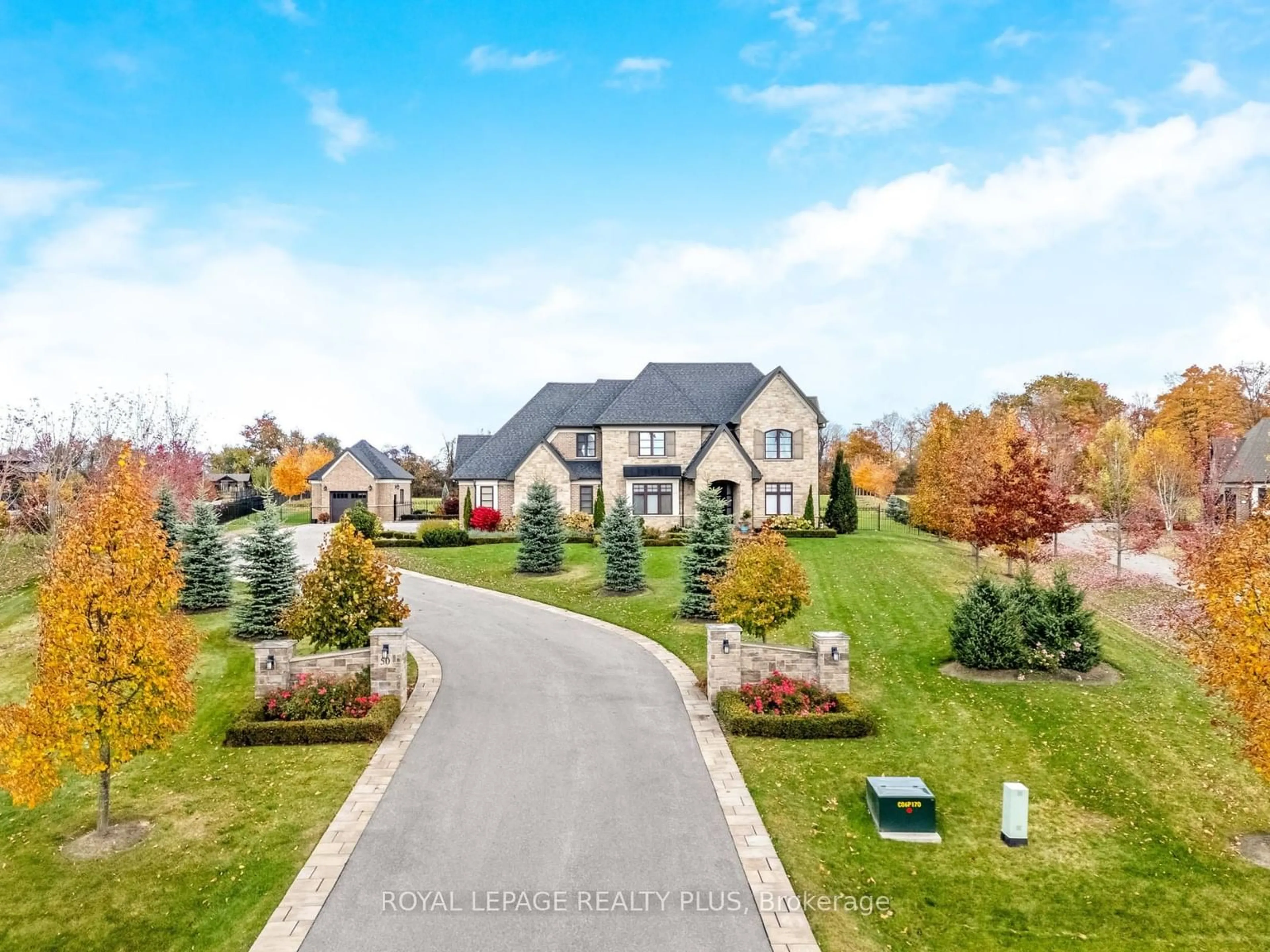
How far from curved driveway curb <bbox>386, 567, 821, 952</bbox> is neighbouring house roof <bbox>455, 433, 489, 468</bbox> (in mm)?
33332

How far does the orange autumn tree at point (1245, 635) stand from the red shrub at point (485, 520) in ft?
115

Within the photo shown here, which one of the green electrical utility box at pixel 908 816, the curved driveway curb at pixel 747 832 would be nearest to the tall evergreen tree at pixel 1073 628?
the curved driveway curb at pixel 747 832

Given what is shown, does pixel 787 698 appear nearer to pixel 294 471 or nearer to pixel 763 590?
pixel 763 590

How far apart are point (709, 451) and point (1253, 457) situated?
38412 mm

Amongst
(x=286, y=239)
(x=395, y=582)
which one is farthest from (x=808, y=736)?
(x=286, y=239)

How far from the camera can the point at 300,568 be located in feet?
74.7

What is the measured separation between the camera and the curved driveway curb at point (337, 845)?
299 inches

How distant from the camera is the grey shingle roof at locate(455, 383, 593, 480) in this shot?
4325cm

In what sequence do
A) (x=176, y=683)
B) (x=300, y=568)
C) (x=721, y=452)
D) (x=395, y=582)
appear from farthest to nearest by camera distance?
(x=721, y=452) → (x=300, y=568) → (x=395, y=582) → (x=176, y=683)

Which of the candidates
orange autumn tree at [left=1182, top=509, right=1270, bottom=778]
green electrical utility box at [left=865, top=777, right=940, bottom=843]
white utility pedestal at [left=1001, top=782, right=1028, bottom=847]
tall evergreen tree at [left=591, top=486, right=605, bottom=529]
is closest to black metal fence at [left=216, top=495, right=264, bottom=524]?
tall evergreen tree at [left=591, top=486, right=605, bottom=529]

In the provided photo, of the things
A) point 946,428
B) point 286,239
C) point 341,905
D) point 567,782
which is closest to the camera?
point 341,905

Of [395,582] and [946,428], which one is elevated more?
[946,428]

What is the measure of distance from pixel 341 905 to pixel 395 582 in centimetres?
963

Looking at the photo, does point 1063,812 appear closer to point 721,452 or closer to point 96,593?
point 96,593
